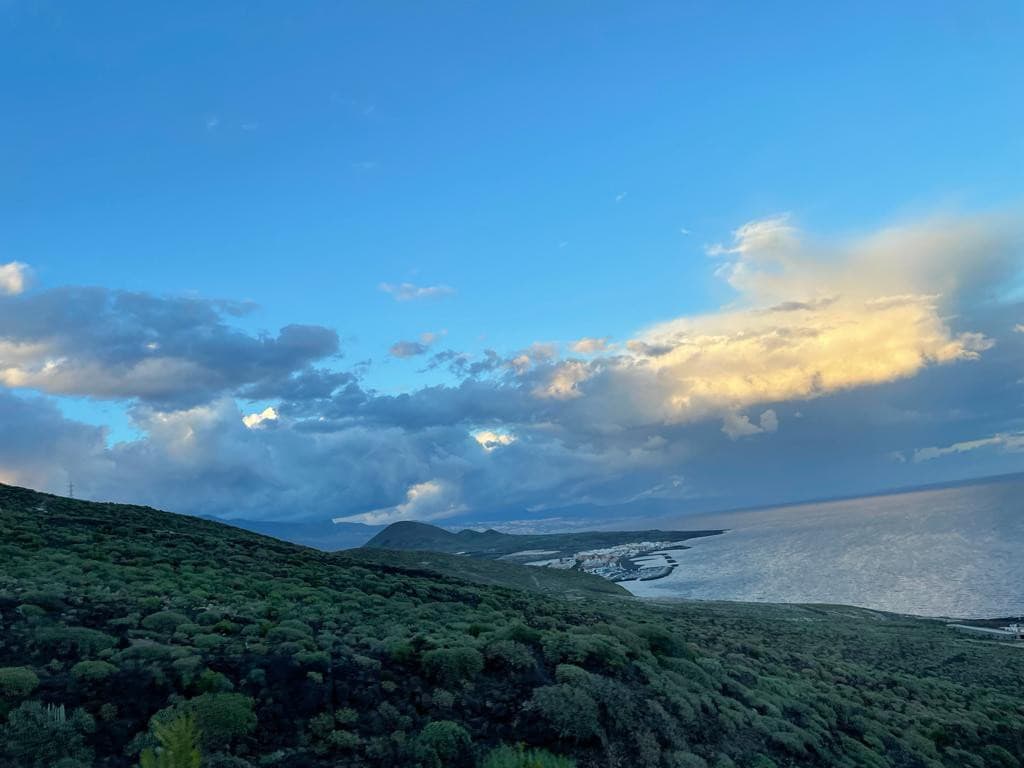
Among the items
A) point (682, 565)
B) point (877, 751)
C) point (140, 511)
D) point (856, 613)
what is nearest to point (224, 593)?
point (877, 751)

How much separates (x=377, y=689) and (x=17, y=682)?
288 inches

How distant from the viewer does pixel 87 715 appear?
475 inches

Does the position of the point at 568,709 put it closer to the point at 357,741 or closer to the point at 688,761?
the point at 688,761

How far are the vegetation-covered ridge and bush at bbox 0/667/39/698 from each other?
0.11 ft

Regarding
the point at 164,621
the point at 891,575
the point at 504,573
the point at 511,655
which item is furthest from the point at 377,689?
the point at 891,575

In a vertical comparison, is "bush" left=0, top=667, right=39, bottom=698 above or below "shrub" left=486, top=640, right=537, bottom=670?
above

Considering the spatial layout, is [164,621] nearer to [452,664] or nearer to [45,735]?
[45,735]

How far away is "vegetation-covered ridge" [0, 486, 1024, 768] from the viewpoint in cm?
1235

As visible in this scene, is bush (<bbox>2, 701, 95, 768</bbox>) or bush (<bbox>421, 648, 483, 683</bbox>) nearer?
bush (<bbox>2, 701, 95, 768</bbox>)

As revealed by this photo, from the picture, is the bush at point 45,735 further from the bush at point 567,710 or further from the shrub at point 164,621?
the bush at point 567,710

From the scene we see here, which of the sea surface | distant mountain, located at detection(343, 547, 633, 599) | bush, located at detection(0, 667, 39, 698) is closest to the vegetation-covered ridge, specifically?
bush, located at detection(0, 667, 39, 698)

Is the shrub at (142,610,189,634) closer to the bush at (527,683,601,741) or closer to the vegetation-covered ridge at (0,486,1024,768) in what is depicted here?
the vegetation-covered ridge at (0,486,1024,768)

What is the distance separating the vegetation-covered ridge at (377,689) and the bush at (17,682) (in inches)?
1.3

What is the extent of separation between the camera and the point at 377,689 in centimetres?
1491
